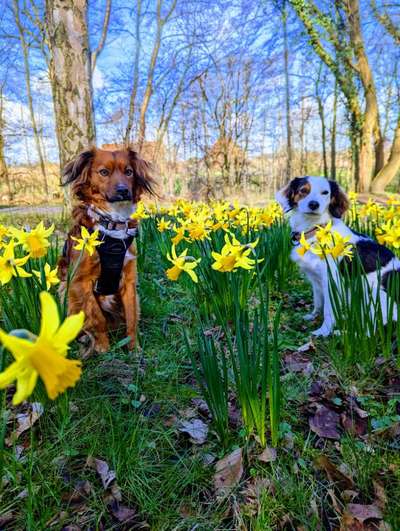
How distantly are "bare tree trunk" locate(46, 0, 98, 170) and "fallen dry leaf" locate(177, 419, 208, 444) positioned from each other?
3935 mm

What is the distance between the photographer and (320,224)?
2.71m

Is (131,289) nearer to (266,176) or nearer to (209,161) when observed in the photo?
(209,161)

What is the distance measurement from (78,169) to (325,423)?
2.10 m

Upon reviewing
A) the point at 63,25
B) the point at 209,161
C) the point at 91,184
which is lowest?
the point at 91,184

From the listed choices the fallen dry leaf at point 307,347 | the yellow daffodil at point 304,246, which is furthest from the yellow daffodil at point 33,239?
the fallen dry leaf at point 307,347

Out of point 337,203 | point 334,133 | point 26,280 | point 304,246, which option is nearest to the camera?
point 26,280

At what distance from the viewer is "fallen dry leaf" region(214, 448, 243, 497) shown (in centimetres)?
113

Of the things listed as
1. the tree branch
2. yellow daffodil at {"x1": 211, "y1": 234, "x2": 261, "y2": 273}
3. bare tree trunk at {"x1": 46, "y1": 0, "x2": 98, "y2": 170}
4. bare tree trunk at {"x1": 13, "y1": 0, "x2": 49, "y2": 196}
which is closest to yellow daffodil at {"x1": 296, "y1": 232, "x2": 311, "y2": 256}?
yellow daffodil at {"x1": 211, "y1": 234, "x2": 261, "y2": 273}

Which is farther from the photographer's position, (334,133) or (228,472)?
(334,133)

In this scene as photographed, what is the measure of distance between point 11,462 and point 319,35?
45.0 feet

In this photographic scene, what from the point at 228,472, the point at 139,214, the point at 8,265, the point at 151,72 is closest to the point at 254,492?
the point at 228,472

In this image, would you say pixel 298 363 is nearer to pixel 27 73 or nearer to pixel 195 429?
→ pixel 195 429

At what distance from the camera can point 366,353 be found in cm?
170

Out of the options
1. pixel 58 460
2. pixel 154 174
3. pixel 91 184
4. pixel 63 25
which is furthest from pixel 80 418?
pixel 63 25
